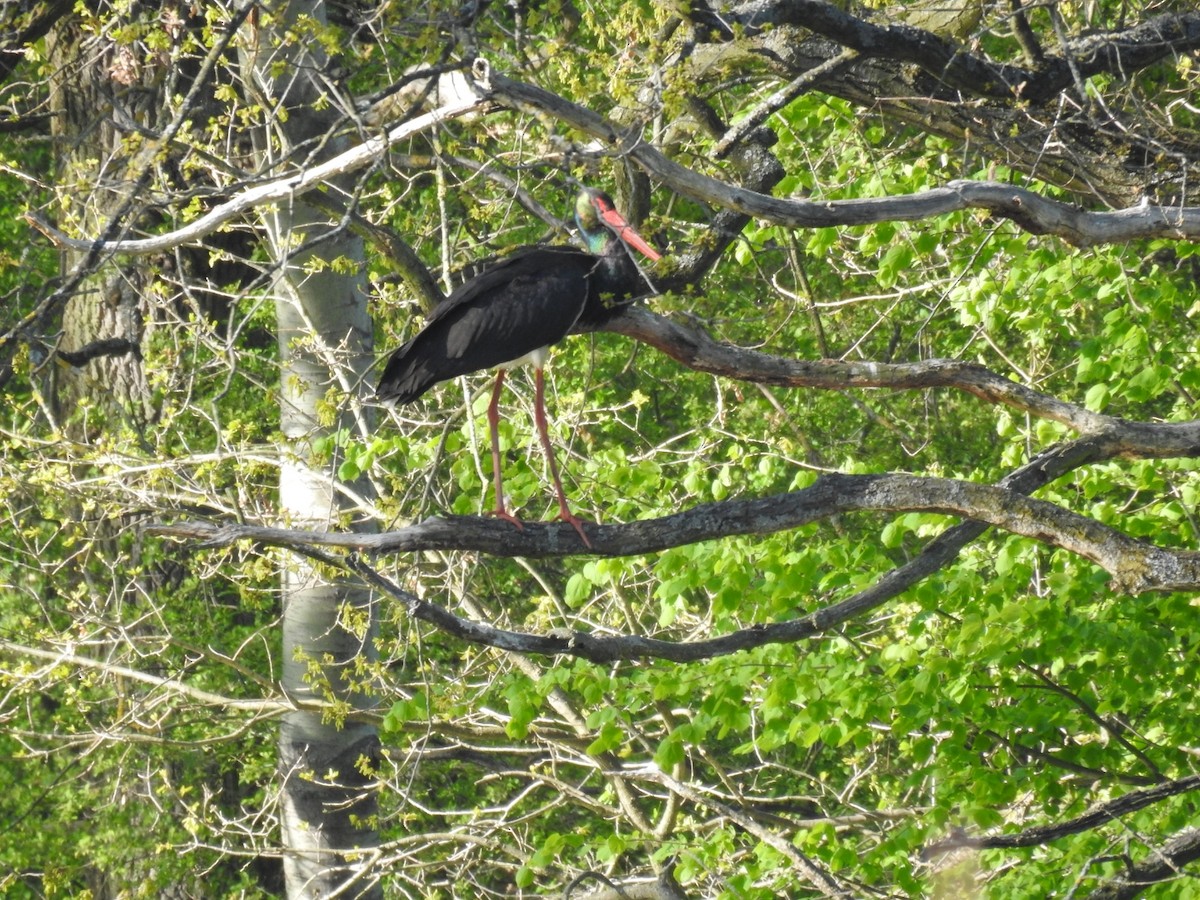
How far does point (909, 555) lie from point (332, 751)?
5.34 meters

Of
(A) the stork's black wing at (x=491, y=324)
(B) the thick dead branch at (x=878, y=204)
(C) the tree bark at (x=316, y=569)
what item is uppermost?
(B) the thick dead branch at (x=878, y=204)

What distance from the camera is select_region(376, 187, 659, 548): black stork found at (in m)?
5.09

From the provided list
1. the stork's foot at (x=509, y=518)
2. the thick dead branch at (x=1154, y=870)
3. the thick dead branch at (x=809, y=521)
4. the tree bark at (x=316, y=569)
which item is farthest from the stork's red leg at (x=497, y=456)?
the thick dead branch at (x=1154, y=870)

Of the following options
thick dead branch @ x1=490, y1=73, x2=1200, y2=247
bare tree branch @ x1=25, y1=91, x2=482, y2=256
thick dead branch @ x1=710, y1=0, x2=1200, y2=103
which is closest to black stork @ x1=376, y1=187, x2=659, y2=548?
bare tree branch @ x1=25, y1=91, x2=482, y2=256

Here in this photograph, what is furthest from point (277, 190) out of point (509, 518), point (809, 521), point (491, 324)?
point (809, 521)

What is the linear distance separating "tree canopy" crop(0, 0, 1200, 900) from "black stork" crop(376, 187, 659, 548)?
7.3 inches

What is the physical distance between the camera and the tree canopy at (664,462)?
14.1 feet

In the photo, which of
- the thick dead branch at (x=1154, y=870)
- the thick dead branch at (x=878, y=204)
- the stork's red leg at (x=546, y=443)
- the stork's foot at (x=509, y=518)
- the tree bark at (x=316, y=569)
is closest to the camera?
the thick dead branch at (x=878, y=204)

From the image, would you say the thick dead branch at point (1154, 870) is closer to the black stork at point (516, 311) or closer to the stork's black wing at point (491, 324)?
the black stork at point (516, 311)

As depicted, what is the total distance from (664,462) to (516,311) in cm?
201

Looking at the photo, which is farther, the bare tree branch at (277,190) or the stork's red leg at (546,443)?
the stork's red leg at (546,443)

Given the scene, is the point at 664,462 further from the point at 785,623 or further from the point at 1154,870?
the point at 1154,870

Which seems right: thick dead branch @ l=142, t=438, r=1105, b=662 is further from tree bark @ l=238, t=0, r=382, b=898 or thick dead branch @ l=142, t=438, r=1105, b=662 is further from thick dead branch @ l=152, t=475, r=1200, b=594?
tree bark @ l=238, t=0, r=382, b=898

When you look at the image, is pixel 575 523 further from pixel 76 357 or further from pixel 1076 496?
pixel 76 357
